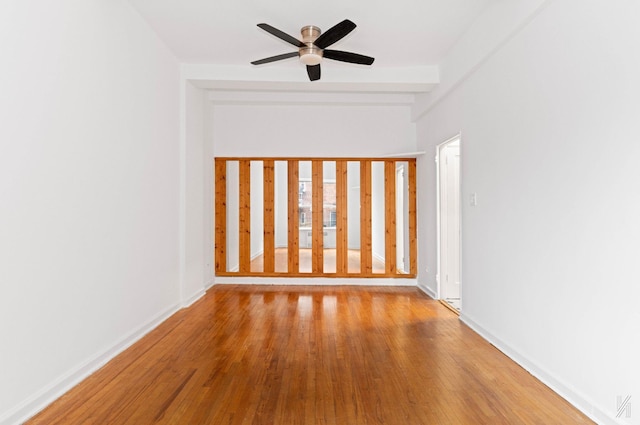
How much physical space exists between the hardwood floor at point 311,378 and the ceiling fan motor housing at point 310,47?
8.80 feet

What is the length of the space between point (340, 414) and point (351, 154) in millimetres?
4533

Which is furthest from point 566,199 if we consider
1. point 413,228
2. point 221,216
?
point 221,216

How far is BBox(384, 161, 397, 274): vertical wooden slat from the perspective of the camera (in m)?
6.15

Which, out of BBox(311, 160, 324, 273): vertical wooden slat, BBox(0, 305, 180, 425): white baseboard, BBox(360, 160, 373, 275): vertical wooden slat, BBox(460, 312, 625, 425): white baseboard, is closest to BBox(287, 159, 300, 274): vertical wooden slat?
BBox(311, 160, 324, 273): vertical wooden slat

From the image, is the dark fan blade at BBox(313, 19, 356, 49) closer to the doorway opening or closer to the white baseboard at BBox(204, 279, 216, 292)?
the doorway opening

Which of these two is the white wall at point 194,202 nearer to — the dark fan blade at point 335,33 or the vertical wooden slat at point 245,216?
the vertical wooden slat at point 245,216

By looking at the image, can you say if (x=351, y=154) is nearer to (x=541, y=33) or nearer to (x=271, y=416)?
(x=541, y=33)

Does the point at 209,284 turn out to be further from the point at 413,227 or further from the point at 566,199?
the point at 566,199

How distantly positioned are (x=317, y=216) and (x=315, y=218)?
0.05 metres

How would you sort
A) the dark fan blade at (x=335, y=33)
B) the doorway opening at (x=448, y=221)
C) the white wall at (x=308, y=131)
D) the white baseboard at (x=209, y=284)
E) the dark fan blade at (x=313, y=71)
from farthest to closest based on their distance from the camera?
1. the white wall at (x=308, y=131)
2. the white baseboard at (x=209, y=284)
3. the doorway opening at (x=448, y=221)
4. the dark fan blade at (x=313, y=71)
5. the dark fan blade at (x=335, y=33)

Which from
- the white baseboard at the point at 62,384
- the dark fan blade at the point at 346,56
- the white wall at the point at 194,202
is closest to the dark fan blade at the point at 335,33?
the dark fan blade at the point at 346,56

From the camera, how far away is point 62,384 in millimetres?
2477

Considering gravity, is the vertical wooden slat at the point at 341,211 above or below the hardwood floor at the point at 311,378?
above

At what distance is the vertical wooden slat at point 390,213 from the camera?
6148mm
